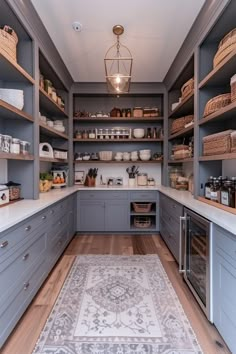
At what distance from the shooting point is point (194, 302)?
2.12m

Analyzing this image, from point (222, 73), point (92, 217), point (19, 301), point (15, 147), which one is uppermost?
point (222, 73)

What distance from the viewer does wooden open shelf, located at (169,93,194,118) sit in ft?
10.1

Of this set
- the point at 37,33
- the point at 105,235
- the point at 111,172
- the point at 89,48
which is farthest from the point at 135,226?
the point at 37,33

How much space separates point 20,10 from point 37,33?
0.43 metres

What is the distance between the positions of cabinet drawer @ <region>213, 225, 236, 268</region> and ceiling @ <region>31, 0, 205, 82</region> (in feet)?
6.87

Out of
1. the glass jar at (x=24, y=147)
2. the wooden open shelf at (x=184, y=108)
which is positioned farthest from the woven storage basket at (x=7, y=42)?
the wooden open shelf at (x=184, y=108)

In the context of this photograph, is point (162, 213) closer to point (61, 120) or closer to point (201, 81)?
point (201, 81)

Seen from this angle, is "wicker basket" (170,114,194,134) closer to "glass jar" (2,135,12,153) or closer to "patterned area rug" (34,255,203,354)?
"patterned area rug" (34,255,203,354)

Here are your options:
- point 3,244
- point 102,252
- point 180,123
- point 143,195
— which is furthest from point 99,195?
point 3,244

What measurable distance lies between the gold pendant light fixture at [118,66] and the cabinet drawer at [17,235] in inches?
65.6

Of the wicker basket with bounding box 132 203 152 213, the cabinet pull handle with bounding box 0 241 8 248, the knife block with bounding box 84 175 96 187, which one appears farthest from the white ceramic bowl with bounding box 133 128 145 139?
the cabinet pull handle with bounding box 0 241 8 248

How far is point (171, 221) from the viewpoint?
10.6ft

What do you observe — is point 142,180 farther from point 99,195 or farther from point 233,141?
point 233,141

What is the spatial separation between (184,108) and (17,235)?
2974mm
